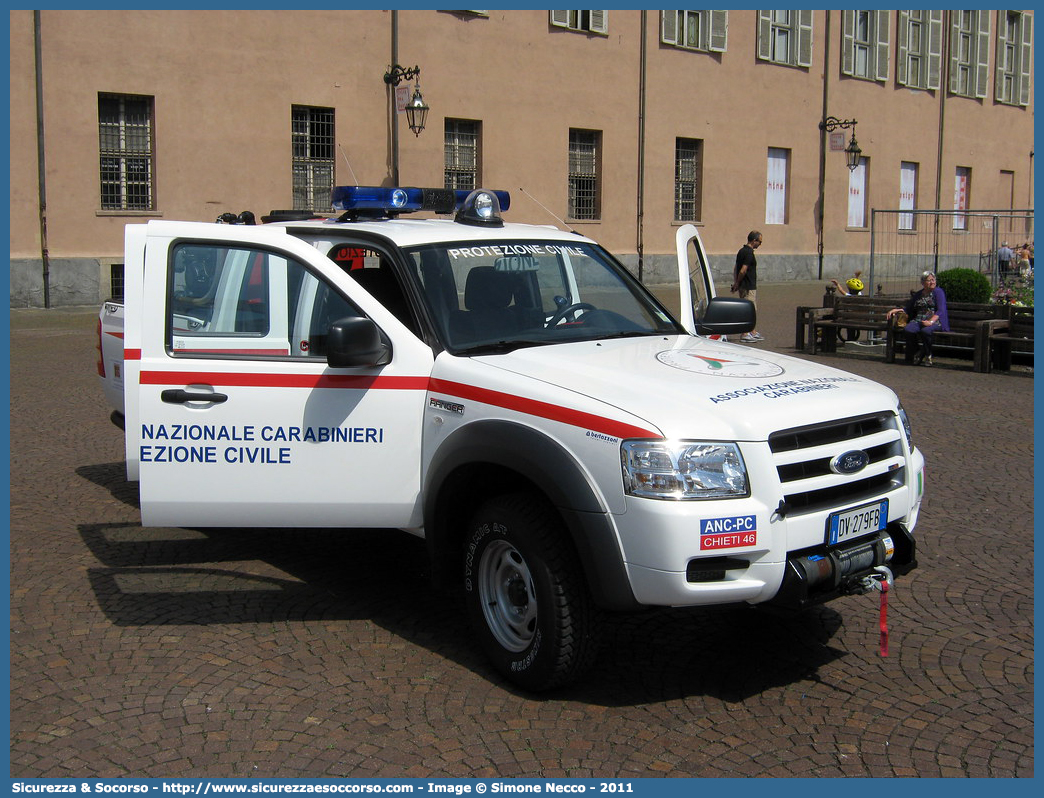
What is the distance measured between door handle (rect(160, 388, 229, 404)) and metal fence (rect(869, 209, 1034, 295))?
44.3 feet

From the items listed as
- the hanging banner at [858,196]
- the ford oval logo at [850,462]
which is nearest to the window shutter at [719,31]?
the hanging banner at [858,196]

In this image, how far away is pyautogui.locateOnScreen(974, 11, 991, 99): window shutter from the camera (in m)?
37.9

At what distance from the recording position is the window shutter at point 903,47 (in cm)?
3512

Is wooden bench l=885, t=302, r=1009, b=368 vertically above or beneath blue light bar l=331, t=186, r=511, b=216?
beneath

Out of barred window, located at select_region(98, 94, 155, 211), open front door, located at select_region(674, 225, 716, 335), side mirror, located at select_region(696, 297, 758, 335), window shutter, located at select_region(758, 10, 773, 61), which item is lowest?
side mirror, located at select_region(696, 297, 758, 335)

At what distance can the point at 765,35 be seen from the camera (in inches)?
1220

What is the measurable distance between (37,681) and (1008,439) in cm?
809

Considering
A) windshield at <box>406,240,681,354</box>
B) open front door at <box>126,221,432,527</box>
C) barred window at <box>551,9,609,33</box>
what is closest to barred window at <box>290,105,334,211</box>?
barred window at <box>551,9,609,33</box>

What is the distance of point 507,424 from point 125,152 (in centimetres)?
1936

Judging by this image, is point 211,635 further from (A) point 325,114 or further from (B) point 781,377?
(A) point 325,114

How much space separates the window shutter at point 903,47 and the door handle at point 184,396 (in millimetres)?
34441

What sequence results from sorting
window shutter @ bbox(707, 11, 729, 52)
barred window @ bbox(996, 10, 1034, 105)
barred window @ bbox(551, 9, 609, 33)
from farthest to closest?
barred window @ bbox(996, 10, 1034, 105)
window shutter @ bbox(707, 11, 729, 52)
barred window @ bbox(551, 9, 609, 33)

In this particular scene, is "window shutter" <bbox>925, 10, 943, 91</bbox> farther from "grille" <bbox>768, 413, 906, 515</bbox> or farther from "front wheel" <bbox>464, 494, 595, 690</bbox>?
"front wheel" <bbox>464, 494, 595, 690</bbox>

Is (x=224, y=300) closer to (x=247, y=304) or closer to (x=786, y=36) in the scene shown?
(x=247, y=304)
